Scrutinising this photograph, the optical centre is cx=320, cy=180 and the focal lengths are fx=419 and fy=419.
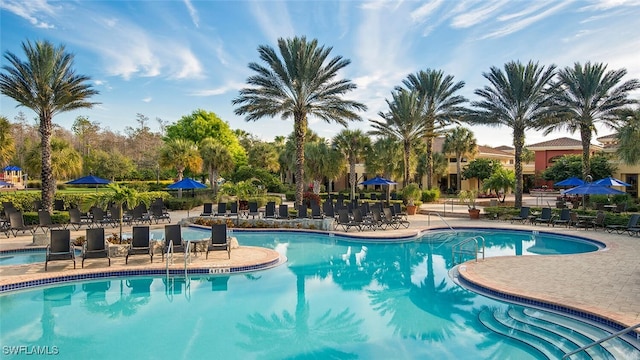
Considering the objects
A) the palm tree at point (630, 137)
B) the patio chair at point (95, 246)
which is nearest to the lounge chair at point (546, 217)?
the palm tree at point (630, 137)

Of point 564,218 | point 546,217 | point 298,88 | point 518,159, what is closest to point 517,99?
point 518,159

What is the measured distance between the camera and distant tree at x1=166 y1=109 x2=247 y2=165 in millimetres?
55719

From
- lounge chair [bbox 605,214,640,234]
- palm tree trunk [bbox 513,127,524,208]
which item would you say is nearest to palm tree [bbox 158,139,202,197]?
palm tree trunk [bbox 513,127,524,208]

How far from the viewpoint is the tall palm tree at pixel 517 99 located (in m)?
24.3

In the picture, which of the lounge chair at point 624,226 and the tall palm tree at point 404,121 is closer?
the lounge chair at point 624,226

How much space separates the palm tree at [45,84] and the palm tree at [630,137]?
27.0m

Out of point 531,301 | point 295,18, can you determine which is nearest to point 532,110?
point 295,18

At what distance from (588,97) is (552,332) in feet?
73.4

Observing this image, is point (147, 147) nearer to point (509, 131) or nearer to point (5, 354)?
point (509, 131)

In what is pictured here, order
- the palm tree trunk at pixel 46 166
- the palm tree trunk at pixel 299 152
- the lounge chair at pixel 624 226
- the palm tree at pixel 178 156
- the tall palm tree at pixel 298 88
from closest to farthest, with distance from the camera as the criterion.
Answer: the lounge chair at pixel 624 226, the palm tree trunk at pixel 46 166, the tall palm tree at pixel 298 88, the palm tree trunk at pixel 299 152, the palm tree at pixel 178 156

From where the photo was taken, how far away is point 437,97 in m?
32.6

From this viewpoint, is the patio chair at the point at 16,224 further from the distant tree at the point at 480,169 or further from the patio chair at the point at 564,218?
the distant tree at the point at 480,169

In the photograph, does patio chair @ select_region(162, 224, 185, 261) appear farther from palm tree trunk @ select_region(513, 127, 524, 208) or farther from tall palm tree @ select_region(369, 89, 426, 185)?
tall palm tree @ select_region(369, 89, 426, 185)

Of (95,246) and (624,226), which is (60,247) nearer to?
(95,246)
